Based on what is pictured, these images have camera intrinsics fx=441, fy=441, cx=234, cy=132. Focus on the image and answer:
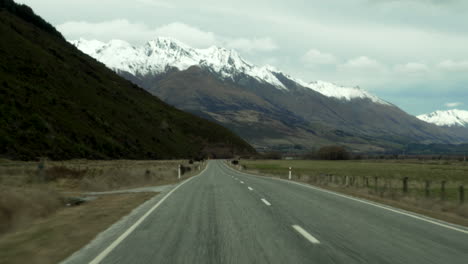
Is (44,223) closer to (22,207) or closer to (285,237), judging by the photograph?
(22,207)

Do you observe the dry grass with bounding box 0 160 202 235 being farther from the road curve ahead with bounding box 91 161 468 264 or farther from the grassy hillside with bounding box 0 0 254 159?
the grassy hillside with bounding box 0 0 254 159

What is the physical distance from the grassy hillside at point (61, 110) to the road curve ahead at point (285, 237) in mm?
44387

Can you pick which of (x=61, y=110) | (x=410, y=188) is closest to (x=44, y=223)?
(x=410, y=188)

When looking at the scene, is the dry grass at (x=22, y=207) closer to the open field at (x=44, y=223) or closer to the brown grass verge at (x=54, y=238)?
the open field at (x=44, y=223)

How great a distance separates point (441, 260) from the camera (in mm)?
7395

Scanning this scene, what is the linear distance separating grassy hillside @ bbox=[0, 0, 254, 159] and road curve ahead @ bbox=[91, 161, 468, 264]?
44.4 metres

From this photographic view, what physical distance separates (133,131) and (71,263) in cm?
9145

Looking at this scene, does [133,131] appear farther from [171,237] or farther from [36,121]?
[171,237]

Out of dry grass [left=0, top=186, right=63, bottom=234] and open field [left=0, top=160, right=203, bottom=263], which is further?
dry grass [left=0, top=186, right=63, bottom=234]

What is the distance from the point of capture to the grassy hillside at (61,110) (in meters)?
58.1

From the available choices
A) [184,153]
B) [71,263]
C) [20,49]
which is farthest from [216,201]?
[184,153]

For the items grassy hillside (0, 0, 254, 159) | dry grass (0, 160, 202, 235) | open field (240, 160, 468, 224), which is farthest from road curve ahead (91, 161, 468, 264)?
grassy hillside (0, 0, 254, 159)

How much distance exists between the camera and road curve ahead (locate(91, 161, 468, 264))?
7531 mm

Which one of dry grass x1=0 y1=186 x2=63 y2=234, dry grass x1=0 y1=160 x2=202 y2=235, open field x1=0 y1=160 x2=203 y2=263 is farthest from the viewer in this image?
dry grass x1=0 y1=160 x2=202 y2=235
